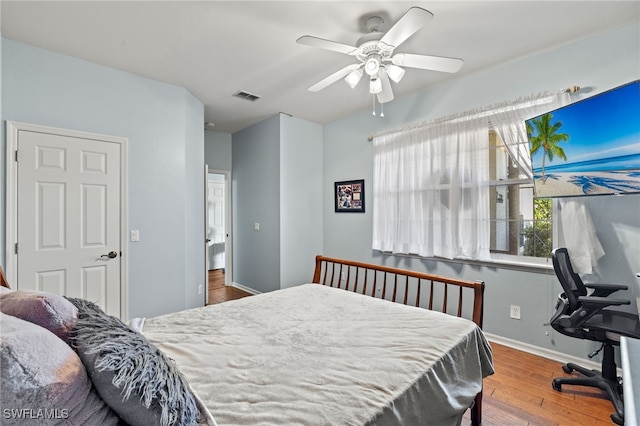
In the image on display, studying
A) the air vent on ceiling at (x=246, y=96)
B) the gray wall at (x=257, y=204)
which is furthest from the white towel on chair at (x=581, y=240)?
the air vent on ceiling at (x=246, y=96)

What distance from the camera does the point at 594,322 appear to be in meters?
2.02

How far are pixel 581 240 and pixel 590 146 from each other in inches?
28.8

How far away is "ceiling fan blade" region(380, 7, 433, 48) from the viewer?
5.09 ft

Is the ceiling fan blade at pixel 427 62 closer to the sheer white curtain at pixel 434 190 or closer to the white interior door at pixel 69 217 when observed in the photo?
the sheer white curtain at pixel 434 190

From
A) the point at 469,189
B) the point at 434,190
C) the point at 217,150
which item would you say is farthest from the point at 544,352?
the point at 217,150

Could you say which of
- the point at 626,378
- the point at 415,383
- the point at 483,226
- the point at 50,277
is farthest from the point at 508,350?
the point at 50,277

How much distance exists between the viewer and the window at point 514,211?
2723mm

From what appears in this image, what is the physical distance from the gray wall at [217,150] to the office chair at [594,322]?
4.77 metres

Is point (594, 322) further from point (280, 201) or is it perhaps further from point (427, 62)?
point (280, 201)

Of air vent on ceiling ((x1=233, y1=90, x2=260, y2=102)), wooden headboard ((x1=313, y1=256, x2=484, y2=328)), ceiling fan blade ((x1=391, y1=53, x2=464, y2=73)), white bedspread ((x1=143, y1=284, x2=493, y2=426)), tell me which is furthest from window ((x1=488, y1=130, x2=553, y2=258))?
air vent on ceiling ((x1=233, y1=90, x2=260, y2=102))

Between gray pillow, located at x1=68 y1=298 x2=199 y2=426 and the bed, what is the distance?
5cm

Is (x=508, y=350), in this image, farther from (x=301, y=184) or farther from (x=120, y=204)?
(x=120, y=204)

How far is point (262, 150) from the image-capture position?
468cm

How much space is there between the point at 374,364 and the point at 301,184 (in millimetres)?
3506
